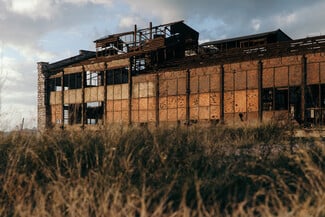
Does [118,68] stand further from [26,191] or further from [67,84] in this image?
[26,191]

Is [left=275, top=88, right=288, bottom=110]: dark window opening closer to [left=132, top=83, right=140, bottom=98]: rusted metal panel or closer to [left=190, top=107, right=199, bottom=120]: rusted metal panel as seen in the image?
[left=190, top=107, right=199, bottom=120]: rusted metal panel

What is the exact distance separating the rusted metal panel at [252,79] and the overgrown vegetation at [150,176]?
51.8 ft

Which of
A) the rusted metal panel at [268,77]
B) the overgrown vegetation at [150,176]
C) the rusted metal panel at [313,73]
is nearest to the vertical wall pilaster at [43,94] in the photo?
the rusted metal panel at [268,77]

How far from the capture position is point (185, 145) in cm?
704

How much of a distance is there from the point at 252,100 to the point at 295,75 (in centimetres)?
313

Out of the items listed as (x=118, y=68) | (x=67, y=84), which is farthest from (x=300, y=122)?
(x=67, y=84)

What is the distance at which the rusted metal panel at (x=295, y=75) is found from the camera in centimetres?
2186

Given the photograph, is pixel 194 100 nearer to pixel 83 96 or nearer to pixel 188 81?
pixel 188 81

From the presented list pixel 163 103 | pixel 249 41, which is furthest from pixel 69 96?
pixel 249 41

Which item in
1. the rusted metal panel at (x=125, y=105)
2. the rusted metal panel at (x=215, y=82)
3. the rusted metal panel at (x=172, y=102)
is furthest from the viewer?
the rusted metal panel at (x=125, y=105)

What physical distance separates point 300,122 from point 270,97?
11.9ft

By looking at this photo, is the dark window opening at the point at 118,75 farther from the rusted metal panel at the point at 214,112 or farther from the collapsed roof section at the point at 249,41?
the rusted metal panel at the point at 214,112

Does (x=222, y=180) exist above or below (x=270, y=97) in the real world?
below

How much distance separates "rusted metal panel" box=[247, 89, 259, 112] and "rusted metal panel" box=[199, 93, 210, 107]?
3.08m
